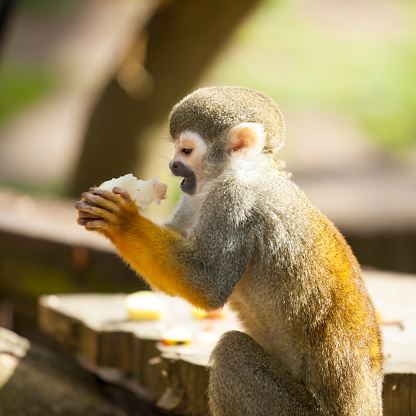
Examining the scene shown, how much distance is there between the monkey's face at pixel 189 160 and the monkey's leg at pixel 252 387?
2.54 ft

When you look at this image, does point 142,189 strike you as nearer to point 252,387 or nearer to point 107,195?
point 107,195

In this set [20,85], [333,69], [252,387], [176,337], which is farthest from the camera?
[333,69]

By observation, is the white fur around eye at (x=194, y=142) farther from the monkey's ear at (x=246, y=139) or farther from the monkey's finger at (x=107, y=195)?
Result: the monkey's finger at (x=107, y=195)

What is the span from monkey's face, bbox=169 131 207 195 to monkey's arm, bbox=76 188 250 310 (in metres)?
0.30

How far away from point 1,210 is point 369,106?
1216cm

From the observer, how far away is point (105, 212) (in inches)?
114

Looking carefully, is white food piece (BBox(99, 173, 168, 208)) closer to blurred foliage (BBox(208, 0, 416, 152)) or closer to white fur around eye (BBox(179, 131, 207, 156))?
white fur around eye (BBox(179, 131, 207, 156))

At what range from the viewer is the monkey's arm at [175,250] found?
2.81 m

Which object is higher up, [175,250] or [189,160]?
[189,160]

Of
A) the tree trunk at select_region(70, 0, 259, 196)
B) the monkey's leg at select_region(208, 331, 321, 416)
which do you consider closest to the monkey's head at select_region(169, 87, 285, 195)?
the monkey's leg at select_region(208, 331, 321, 416)

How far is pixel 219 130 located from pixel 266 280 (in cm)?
73

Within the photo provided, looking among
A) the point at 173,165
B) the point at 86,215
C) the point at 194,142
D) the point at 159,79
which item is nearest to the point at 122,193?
the point at 86,215

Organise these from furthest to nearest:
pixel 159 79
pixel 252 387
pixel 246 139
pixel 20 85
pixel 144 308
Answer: pixel 20 85 < pixel 159 79 < pixel 144 308 < pixel 246 139 < pixel 252 387

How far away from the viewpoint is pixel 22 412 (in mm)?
3771
